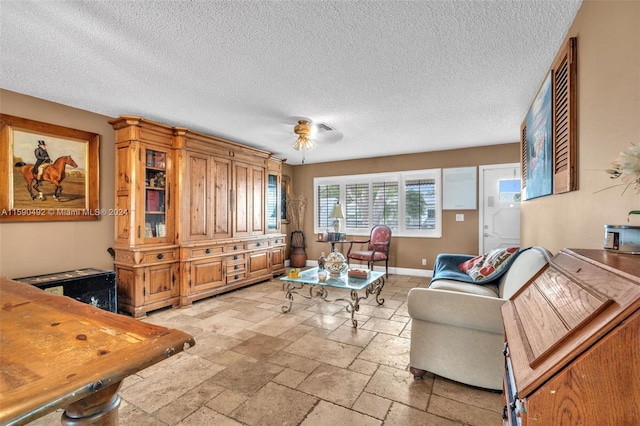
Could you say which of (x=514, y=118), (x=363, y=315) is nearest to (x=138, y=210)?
A: (x=363, y=315)

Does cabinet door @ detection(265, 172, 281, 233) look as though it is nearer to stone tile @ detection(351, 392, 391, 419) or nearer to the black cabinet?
the black cabinet

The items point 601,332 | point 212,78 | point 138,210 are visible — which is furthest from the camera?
point 138,210

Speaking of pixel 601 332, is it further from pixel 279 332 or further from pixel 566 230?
pixel 279 332

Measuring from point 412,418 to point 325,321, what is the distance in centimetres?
164

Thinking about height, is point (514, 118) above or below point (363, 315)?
above

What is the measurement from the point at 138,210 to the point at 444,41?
3.55 meters

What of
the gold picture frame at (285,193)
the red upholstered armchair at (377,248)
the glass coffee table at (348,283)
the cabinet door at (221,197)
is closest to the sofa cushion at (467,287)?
the glass coffee table at (348,283)

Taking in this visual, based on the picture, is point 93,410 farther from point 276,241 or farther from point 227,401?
point 276,241

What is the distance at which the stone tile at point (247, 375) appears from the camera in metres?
2.06

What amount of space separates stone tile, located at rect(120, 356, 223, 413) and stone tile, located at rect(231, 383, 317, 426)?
1.61 feet

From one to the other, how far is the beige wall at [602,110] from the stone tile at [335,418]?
1.57 m

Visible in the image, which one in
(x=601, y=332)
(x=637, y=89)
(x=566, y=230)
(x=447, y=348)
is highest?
(x=637, y=89)

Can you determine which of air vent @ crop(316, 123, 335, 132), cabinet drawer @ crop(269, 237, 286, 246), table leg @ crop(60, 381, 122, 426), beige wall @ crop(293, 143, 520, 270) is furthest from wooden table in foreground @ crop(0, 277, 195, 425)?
beige wall @ crop(293, 143, 520, 270)

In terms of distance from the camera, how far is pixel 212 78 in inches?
101
